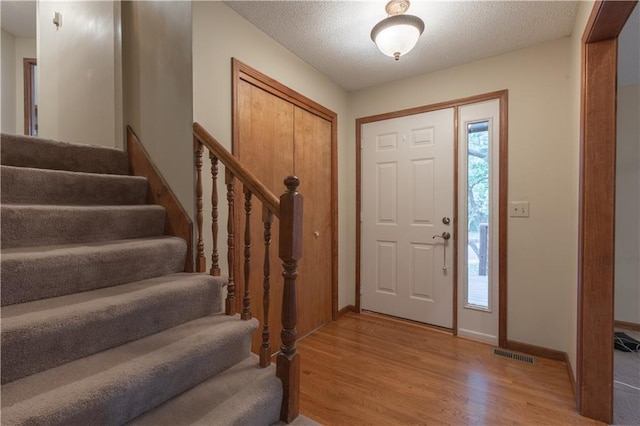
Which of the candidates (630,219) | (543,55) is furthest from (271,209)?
(630,219)

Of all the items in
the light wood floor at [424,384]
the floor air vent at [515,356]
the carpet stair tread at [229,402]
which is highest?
the carpet stair tread at [229,402]

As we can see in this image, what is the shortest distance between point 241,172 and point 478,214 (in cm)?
208

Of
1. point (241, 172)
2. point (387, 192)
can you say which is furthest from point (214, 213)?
point (387, 192)

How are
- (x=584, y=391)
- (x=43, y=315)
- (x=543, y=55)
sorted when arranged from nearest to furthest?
1. (x=43, y=315)
2. (x=584, y=391)
3. (x=543, y=55)

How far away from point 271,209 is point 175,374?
2.44 ft

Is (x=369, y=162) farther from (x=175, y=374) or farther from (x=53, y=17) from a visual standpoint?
(x=53, y=17)

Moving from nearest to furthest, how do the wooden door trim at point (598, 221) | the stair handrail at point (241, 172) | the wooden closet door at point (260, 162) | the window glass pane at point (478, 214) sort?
the stair handrail at point (241, 172), the wooden door trim at point (598, 221), the wooden closet door at point (260, 162), the window glass pane at point (478, 214)

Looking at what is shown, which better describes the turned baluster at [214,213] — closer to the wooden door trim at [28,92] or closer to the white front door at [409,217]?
the white front door at [409,217]

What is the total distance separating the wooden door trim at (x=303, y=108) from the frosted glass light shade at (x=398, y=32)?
0.82 metres

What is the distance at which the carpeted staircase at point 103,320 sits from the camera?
0.89 m

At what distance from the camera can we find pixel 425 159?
270cm

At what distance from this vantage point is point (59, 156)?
1691 millimetres

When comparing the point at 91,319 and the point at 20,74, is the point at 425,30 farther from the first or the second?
the point at 20,74

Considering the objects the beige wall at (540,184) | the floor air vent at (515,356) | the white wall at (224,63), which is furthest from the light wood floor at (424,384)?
the white wall at (224,63)
